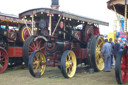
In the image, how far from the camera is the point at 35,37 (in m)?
7.25

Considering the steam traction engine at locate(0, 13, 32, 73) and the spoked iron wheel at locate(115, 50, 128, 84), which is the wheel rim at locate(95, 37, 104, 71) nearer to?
the spoked iron wheel at locate(115, 50, 128, 84)

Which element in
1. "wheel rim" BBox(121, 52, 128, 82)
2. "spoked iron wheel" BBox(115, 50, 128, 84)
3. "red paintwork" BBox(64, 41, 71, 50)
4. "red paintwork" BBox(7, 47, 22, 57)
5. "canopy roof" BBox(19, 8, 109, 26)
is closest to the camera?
"spoked iron wheel" BBox(115, 50, 128, 84)

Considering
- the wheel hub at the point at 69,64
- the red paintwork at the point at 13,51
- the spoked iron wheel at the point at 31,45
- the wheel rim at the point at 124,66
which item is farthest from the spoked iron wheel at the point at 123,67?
the red paintwork at the point at 13,51

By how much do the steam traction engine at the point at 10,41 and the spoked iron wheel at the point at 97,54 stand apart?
2.47 metres

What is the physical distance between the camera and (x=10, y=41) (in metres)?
8.51

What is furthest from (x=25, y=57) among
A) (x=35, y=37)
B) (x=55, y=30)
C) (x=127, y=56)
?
(x=127, y=56)

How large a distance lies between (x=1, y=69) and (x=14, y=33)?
184 cm

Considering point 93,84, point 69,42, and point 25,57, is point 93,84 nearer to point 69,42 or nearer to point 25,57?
point 69,42

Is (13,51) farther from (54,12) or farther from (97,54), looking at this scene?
(97,54)

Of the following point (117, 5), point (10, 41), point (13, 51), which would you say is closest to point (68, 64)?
point (117, 5)

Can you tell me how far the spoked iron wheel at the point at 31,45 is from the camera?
282 inches

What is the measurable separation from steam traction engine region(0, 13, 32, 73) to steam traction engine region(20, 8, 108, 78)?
79cm

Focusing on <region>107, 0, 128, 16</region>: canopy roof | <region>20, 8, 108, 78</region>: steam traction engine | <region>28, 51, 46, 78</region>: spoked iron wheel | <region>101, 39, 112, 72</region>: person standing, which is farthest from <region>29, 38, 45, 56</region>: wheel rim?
<region>107, 0, 128, 16</region>: canopy roof

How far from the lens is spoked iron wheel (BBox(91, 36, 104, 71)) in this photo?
7301 mm
